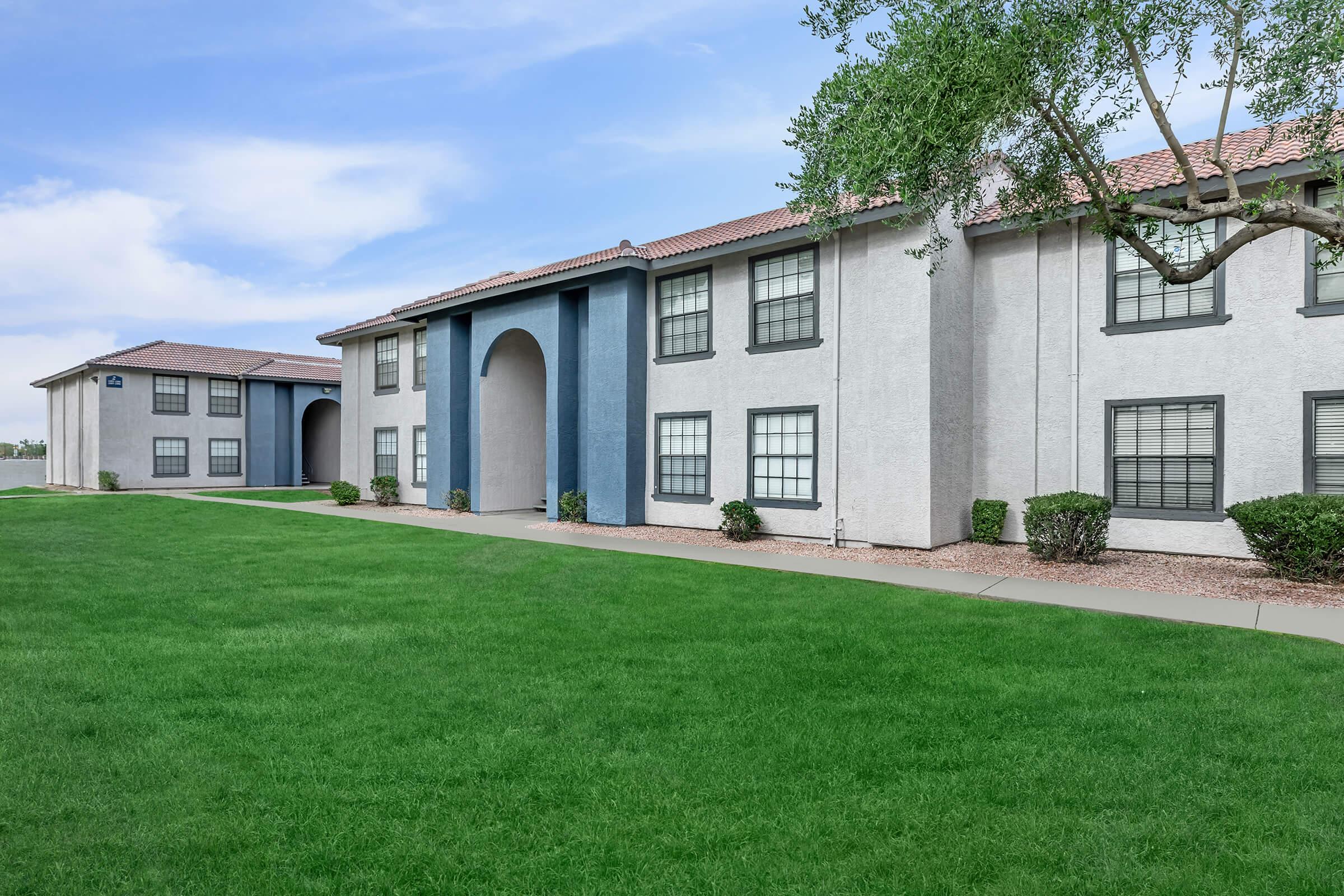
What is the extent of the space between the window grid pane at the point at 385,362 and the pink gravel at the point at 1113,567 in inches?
520

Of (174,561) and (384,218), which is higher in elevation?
(384,218)

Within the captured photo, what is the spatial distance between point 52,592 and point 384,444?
52.3 ft

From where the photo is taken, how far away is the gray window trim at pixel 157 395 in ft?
104

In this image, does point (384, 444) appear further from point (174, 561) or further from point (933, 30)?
point (933, 30)

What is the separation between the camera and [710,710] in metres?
5.10

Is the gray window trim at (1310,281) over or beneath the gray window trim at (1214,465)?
over

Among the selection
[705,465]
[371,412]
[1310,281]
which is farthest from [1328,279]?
[371,412]

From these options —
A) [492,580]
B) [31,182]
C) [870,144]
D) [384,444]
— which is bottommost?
[492,580]

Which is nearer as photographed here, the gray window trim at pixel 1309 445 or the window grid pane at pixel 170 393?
the gray window trim at pixel 1309 445

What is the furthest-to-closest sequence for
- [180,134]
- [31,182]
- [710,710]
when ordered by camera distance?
[31,182], [180,134], [710,710]

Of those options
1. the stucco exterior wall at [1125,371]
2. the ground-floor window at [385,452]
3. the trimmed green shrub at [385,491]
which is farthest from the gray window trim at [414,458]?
the stucco exterior wall at [1125,371]

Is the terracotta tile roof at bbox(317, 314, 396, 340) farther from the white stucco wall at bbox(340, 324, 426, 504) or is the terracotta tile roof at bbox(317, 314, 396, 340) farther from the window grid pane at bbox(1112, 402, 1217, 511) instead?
the window grid pane at bbox(1112, 402, 1217, 511)

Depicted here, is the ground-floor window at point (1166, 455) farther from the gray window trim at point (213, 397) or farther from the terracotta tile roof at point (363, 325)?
the gray window trim at point (213, 397)

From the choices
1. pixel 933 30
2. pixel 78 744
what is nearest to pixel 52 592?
pixel 78 744
